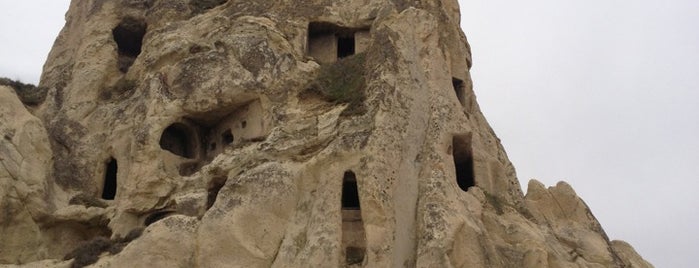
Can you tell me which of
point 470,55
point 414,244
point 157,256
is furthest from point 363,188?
point 470,55

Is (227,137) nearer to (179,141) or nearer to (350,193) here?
(179,141)

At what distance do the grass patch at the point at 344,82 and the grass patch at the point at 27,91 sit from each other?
32.2 feet

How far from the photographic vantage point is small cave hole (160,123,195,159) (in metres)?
23.5

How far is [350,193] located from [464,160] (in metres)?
3.98

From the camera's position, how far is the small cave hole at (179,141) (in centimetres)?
2345

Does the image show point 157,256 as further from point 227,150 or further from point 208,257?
point 227,150

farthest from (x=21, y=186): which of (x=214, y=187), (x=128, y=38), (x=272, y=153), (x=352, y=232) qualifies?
(x=352, y=232)

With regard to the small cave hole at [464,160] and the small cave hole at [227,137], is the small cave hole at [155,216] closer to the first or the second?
the small cave hole at [227,137]

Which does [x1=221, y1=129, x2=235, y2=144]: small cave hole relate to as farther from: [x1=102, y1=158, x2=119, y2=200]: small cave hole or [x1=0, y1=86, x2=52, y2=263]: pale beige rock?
[x1=0, y1=86, x2=52, y2=263]: pale beige rock

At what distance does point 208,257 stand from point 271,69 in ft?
21.9

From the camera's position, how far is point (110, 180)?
2386 cm

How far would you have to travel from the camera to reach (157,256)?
58.0 feet

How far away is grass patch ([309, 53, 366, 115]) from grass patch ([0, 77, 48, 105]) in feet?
32.2

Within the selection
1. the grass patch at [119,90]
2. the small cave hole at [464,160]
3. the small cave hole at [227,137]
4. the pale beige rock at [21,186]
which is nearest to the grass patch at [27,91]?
the grass patch at [119,90]
